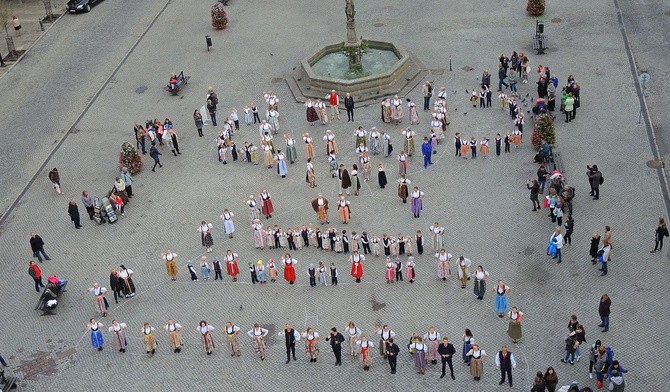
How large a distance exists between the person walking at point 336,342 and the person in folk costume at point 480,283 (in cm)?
452

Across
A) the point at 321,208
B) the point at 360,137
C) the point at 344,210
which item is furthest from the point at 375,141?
the point at 321,208

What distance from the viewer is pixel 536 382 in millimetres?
21922

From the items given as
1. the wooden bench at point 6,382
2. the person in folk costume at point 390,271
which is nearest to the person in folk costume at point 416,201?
the person in folk costume at point 390,271

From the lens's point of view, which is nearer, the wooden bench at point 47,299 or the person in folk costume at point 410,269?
the person in folk costume at point 410,269

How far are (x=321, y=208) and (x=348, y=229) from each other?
1159 millimetres

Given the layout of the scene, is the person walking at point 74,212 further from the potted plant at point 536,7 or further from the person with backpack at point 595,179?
the potted plant at point 536,7

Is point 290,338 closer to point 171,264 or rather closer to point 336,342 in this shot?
point 336,342

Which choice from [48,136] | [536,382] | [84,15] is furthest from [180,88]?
[536,382]

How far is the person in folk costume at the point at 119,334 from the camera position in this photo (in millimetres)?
25891

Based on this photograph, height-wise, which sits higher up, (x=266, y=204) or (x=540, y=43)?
(x=540, y=43)

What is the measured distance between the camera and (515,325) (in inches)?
963

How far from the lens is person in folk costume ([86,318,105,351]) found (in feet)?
84.9

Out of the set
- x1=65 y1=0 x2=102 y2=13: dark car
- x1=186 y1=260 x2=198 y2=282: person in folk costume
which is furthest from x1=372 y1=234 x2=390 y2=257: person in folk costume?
x1=65 y1=0 x2=102 y2=13: dark car

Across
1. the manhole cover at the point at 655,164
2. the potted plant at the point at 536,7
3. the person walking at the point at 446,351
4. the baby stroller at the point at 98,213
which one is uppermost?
the potted plant at the point at 536,7
